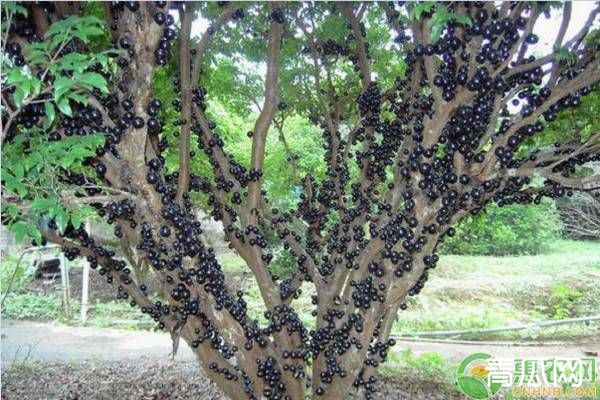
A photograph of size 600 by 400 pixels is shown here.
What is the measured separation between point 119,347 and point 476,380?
5928 mm

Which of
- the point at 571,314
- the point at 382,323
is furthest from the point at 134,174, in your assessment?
the point at 571,314

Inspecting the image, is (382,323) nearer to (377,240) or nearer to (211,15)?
(377,240)

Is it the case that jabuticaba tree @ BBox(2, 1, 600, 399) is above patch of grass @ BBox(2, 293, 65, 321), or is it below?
above

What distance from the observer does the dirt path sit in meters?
8.00

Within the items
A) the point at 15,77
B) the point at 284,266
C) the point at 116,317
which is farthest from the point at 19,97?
the point at 116,317

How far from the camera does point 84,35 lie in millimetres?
2127

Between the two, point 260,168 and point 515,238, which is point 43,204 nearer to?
point 260,168

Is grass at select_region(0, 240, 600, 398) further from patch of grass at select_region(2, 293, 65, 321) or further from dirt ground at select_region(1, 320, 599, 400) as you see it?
dirt ground at select_region(1, 320, 599, 400)

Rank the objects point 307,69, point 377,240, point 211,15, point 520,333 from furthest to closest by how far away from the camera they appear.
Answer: point 520,333
point 307,69
point 211,15
point 377,240

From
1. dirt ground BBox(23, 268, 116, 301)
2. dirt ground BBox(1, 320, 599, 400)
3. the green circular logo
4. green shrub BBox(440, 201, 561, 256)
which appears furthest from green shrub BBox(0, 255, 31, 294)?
green shrub BBox(440, 201, 561, 256)

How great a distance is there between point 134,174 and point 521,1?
8.94ft

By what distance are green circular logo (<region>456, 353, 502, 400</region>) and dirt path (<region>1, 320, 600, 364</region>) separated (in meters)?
2.42

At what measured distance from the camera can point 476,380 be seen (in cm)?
531

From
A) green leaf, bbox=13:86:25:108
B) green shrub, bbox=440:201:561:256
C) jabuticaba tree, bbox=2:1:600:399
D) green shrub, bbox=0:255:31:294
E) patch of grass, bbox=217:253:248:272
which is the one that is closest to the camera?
green leaf, bbox=13:86:25:108
